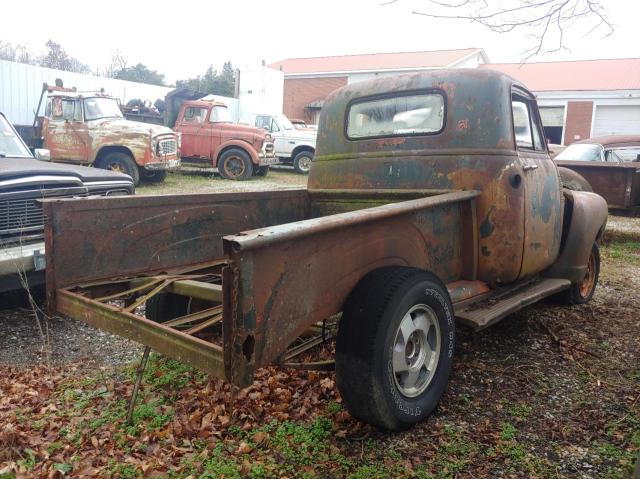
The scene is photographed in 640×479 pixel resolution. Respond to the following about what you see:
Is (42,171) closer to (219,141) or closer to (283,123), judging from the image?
(219,141)

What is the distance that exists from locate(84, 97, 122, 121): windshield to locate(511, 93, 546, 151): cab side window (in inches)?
441

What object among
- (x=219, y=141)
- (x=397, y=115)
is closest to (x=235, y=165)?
(x=219, y=141)

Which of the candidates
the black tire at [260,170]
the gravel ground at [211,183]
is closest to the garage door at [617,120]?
the gravel ground at [211,183]

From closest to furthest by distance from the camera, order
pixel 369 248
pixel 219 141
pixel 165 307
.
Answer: pixel 369 248 < pixel 165 307 < pixel 219 141

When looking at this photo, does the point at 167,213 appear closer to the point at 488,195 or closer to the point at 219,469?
the point at 219,469

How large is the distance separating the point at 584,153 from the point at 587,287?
20.9 ft

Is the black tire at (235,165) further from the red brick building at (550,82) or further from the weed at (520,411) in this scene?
the weed at (520,411)

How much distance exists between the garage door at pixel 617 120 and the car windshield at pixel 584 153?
18051 millimetres

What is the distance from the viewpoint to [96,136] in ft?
42.4

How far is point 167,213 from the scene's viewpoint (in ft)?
11.8

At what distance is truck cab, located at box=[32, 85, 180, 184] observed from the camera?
12945 millimetres

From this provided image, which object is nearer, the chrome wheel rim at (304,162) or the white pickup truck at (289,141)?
the white pickup truck at (289,141)

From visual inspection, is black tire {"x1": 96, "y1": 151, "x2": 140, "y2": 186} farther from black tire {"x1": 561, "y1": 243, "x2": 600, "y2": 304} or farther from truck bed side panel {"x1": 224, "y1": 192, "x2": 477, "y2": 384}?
truck bed side panel {"x1": 224, "y1": 192, "x2": 477, "y2": 384}

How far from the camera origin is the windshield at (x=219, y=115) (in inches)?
653
